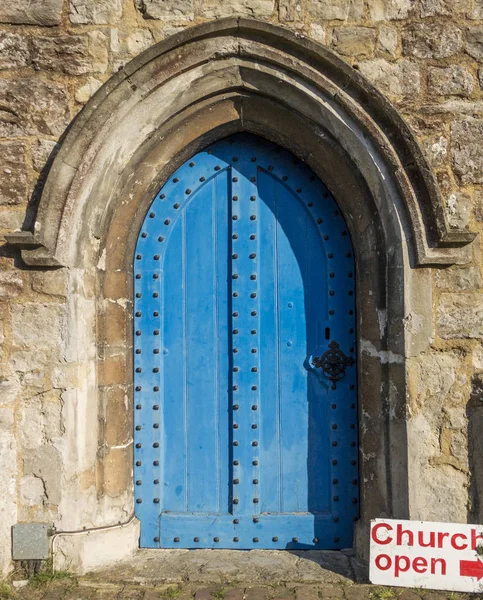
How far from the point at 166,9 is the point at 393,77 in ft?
4.19

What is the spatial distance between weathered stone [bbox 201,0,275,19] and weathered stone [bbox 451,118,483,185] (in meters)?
1.19

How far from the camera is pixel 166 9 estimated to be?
309 centimetres

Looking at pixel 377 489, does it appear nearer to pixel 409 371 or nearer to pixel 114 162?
pixel 409 371

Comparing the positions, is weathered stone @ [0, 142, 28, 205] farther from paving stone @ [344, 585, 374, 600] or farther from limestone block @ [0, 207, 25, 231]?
paving stone @ [344, 585, 374, 600]

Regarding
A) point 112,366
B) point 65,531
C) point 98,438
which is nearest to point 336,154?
point 112,366

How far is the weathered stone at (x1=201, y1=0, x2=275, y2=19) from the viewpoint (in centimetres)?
309

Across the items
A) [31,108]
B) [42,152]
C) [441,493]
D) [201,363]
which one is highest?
[31,108]

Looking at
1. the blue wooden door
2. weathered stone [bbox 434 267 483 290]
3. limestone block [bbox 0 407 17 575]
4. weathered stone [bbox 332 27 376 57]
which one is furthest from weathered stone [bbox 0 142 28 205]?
weathered stone [bbox 434 267 483 290]

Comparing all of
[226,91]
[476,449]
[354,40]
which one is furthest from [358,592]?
[354,40]

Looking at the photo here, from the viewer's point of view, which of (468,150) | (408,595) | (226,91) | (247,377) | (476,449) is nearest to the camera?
(408,595)

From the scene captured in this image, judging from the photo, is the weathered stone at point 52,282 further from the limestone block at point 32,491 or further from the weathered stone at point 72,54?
the weathered stone at point 72,54

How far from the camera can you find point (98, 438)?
319 centimetres

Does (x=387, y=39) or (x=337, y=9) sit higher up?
(x=337, y=9)

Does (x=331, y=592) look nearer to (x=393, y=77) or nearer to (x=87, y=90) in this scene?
(x=393, y=77)
